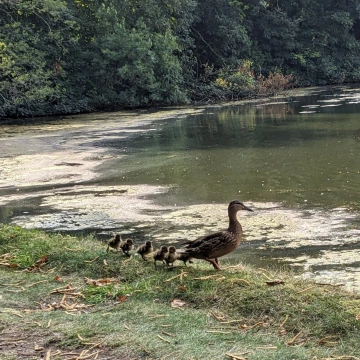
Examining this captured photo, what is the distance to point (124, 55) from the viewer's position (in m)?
27.3

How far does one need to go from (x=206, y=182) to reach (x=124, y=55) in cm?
1701

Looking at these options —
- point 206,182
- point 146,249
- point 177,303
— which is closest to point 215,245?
point 177,303

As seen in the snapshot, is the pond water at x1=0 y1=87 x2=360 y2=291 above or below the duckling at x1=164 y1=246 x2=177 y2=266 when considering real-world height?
below

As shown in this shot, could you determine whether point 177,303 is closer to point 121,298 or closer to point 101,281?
point 121,298

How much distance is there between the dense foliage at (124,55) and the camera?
26.5 meters

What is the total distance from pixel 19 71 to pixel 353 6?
25.5 meters

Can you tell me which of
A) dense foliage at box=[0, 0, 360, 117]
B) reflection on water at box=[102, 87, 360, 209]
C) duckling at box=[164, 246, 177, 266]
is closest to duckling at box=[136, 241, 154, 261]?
duckling at box=[164, 246, 177, 266]

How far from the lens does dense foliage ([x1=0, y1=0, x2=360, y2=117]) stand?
26.5m

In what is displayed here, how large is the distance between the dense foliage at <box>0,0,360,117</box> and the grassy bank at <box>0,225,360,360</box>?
2141 cm

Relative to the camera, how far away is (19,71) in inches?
1016

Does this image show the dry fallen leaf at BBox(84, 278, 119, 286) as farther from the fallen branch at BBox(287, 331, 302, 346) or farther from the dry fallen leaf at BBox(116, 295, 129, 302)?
the fallen branch at BBox(287, 331, 302, 346)

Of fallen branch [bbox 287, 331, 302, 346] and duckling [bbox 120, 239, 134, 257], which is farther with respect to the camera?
duckling [bbox 120, 239, 134, 257]

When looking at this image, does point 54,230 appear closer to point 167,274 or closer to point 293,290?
point 167,274

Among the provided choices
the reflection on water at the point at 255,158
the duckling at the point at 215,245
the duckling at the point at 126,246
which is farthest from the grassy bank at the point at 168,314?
the reflection on water at the point at 255,158
